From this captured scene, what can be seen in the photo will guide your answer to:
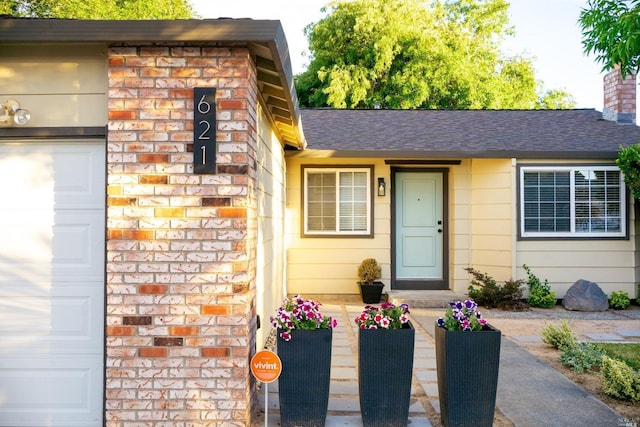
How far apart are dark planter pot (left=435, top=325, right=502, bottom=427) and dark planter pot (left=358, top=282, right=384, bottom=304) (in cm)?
495

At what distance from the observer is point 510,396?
165 inches

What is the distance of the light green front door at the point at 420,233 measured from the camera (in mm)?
Answer: 9180

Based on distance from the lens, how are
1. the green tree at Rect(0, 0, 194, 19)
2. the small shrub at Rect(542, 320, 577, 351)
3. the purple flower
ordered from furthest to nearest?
the green tree at Rect(0, 0, 194, 19)
the small shrub at Rect(542, 320, 577, 351)
the purple flower

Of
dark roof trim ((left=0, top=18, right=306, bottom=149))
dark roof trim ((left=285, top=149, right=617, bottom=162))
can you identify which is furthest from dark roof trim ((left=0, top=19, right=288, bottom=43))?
dark roof trim ((left=285, top=149, right=617, bottom=162))

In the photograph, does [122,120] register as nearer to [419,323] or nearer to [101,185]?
[101,185]

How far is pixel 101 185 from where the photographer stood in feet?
11.7

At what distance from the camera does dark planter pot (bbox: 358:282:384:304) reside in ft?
27.8

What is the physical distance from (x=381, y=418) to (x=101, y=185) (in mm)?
2545

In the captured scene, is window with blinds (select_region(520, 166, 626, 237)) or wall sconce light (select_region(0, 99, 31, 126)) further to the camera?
window with blinds (select_region(520, 166, 626, 237))

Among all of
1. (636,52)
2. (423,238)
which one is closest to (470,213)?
(423,238)

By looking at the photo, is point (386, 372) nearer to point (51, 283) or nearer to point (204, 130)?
point (204, 130)

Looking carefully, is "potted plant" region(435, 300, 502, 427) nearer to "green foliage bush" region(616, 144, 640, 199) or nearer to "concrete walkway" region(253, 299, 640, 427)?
"concrete walkway" region(253, 299, 640, 427)

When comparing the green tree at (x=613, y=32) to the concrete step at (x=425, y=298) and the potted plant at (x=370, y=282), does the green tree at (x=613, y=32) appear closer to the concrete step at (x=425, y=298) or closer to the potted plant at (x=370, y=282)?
the concrete step at (x=425, y=298)

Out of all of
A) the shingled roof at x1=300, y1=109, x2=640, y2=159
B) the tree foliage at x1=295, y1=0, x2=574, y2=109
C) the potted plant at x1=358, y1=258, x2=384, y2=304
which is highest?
the tree foliage at x1=295, y1=0, x2=574, y2=109
